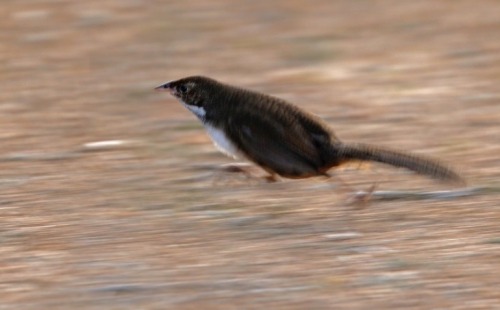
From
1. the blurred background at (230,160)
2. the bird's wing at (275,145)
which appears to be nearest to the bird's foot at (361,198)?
the blurred background at (230,160)

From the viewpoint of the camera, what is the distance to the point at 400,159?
6324mm

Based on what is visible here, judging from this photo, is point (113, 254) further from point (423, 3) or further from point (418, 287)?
point (423, 3)

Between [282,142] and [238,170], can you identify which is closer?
[282,142]

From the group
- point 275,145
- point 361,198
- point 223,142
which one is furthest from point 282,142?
point 361,198

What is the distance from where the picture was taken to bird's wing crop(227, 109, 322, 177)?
252 inches

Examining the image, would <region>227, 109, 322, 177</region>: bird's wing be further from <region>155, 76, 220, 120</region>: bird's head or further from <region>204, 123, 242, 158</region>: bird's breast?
<region>155, 76, 220, 120</region>: bird's head

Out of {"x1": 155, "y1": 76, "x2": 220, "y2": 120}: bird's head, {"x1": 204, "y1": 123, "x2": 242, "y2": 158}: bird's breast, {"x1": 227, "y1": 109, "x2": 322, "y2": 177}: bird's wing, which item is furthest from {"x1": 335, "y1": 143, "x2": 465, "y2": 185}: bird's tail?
{"x1": 155, "y1": 76, "x2": 220, "y2": 120}: bird's head

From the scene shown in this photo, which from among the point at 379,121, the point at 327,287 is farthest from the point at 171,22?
the point at 327,287

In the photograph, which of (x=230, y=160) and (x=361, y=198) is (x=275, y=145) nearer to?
(x=361, y=198)

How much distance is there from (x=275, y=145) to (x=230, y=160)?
1332mm

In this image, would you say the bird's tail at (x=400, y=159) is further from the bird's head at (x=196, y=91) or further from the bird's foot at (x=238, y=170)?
the bird's head at (x=196, y=91)

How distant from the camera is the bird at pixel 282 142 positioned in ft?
20.8

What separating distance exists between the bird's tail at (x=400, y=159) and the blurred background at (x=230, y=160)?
25cm

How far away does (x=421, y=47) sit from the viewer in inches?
389
